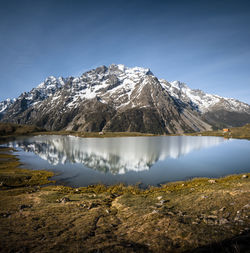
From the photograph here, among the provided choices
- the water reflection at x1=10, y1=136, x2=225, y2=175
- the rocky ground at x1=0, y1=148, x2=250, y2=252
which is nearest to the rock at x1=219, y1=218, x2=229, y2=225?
the rocky ground at x1=0, y1=148, x2=250, y2=252

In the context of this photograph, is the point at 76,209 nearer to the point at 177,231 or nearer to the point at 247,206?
the point at 177,231

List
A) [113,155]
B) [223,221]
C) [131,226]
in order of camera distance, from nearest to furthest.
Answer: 1. [223,221]
2. [131,226]
3. [113,155]

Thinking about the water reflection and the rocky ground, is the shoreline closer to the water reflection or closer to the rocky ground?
the rocky ground

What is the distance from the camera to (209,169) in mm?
59625

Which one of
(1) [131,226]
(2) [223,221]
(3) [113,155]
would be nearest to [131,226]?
(1) [131,226]

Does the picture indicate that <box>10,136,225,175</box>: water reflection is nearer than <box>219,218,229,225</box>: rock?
No

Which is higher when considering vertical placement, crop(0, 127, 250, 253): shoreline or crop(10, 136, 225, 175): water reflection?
crop(0, 127, 250, 253): shoreline

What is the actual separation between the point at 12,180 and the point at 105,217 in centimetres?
3794

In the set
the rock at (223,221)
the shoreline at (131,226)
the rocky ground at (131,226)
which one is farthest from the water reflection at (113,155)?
the rock at (223,221)

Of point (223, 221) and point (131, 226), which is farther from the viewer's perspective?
point (131, 226)

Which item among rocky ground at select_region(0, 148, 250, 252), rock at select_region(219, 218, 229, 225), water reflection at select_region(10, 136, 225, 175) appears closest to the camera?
rocky ground at select_region(0, 148, 250, 252)

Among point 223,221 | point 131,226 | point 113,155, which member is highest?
point 223,221

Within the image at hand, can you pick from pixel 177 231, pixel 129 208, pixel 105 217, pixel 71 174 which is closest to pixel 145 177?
pixel 71 174

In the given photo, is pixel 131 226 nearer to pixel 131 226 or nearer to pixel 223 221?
pixel 131 226
